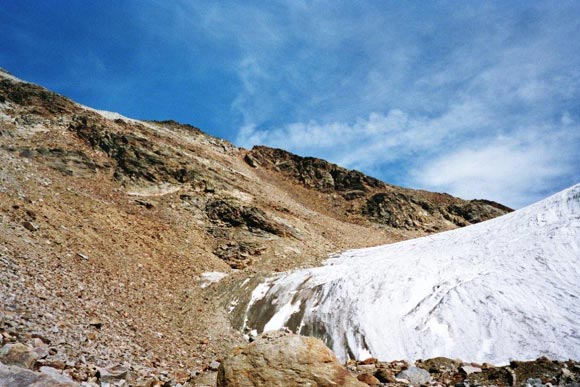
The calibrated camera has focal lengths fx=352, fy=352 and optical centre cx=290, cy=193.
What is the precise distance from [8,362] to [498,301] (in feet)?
45.7

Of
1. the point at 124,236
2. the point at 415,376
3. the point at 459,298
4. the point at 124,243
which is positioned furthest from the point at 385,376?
the point at 124,236

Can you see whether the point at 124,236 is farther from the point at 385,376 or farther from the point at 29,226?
the point at 385,376


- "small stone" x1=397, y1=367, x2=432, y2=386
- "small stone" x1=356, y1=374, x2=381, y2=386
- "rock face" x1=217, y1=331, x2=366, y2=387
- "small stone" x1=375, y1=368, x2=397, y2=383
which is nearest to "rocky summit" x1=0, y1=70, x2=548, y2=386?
"rock face" x1=217, y1=331, x2=366, y2=387

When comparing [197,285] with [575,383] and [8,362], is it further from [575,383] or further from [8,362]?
[575,383]

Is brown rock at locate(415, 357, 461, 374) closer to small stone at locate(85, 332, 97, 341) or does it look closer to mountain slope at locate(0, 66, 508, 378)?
mountain slope at locate(0, 66, 508, 378)

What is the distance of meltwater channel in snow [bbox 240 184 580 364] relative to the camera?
431 inches

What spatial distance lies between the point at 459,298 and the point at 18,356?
13188 mm

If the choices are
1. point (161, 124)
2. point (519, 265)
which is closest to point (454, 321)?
point (519, 265)

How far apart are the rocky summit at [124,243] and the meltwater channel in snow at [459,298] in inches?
96.7

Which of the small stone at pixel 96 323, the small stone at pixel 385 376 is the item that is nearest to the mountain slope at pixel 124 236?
the small stone at pixel 96 323

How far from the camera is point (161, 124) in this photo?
178 ft

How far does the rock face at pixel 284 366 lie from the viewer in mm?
6660

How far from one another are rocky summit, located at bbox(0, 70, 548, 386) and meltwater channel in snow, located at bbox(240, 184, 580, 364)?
2457 millimetres

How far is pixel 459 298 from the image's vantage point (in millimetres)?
13039
